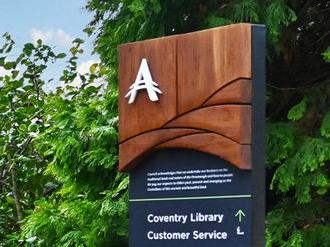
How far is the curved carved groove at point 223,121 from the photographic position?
356 cm

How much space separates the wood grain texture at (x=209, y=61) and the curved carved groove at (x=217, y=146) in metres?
0.15

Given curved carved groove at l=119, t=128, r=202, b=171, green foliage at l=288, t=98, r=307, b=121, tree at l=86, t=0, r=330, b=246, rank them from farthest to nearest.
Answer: green foliage at l=288, t=98, r=307, b=121 < tree at l=86, t=0, r=330, b=246 < curved carved groove at l=119, t=128, r=202, b=171

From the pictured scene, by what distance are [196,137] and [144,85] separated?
1.31 feet

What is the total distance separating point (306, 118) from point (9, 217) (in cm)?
364

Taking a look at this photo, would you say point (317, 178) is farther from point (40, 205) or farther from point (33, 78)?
point (33, 78)

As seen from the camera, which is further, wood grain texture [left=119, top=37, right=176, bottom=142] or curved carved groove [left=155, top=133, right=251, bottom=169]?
wood grain texture [left=119, top=37, right=176, bottom=142]

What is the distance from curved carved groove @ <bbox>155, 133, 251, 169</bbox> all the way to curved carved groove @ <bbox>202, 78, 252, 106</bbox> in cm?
16

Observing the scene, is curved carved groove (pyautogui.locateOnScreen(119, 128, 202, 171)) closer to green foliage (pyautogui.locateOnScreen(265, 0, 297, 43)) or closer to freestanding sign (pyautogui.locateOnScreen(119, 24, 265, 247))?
freestanding sign (pyautogui.locateOnScreen(119, 24, 265, 247))

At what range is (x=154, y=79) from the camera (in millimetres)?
3916

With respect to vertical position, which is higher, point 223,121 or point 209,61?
point 209,61

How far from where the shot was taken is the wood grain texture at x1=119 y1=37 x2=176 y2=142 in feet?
12.7

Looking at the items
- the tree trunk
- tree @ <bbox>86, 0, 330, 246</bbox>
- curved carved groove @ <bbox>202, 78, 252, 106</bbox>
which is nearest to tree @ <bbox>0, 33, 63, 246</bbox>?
the tree trunk

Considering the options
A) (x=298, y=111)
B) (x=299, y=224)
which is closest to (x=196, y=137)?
(x=298, y=111)

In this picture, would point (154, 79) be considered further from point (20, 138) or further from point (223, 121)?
point (20, 138)
